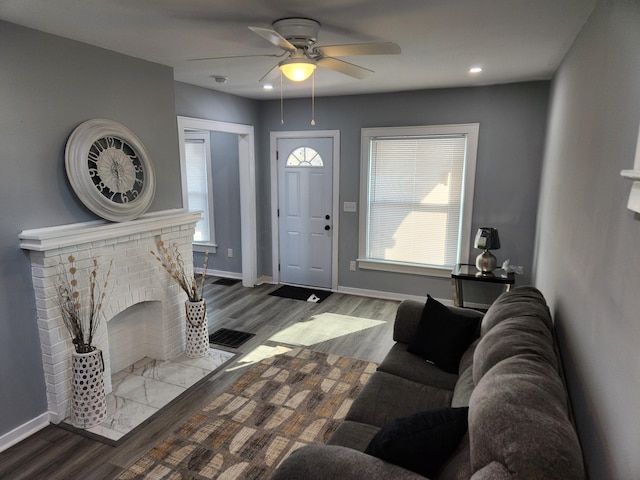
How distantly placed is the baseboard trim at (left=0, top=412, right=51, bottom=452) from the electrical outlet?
11.8 feet

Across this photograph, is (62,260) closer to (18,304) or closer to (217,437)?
(18,304)

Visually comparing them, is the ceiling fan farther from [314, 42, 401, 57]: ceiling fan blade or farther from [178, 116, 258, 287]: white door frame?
[178, 116, 258, 287]: white door frame

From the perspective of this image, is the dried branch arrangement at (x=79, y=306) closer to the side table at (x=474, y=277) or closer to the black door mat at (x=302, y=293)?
the black door mat at (x=302, y=293)

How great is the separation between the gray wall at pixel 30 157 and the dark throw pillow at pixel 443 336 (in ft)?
8.00

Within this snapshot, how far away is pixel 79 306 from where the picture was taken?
2.58 metres

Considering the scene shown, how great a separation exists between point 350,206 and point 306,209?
2.07 ft

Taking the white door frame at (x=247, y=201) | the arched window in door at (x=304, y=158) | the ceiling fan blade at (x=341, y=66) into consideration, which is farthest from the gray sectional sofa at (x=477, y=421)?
the white door frame at (x=247, y=201)

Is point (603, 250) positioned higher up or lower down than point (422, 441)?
higher up

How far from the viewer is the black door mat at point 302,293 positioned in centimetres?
507

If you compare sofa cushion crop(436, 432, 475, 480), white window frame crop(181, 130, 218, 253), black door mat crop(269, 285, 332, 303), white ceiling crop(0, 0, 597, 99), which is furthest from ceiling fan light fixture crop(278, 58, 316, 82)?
white window frame crop(181, 130, 218, 253)

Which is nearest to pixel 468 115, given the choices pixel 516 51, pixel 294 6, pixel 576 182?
pixel 516 51

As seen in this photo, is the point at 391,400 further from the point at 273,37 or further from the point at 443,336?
the point at 273,37

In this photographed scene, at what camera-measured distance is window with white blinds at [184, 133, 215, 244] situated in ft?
18.6

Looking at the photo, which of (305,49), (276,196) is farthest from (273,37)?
(276,196)
